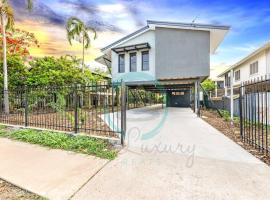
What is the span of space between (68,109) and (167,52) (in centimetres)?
866

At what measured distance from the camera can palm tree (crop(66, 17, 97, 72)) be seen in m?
19.2

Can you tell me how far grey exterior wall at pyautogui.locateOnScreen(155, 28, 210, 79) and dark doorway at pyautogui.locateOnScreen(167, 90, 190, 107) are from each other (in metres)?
12.7

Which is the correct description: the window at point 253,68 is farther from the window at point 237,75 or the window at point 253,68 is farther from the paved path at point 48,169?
the paved path at point 48,169

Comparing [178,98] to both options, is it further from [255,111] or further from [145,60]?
[255,111]

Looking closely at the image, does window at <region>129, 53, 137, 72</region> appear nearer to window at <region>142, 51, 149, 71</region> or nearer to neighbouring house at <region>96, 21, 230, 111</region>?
neighbouring house at <region>96, 21, 230, 111</region>

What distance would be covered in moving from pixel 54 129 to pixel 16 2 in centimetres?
1256

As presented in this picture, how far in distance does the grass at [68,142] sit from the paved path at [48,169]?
0.28 metres

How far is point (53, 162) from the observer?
17.4 ft

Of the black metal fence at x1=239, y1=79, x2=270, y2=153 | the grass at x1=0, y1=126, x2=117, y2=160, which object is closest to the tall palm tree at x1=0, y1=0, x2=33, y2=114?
the grass at x1=0, y1=126, x2=117, y2=160

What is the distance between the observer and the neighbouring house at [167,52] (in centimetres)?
1476

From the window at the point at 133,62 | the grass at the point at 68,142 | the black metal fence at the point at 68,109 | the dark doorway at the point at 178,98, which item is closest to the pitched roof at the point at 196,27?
the window at the point at 133,62

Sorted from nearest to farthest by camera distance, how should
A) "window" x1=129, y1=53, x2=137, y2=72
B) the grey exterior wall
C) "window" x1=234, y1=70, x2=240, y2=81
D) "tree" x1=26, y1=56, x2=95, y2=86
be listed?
the grey exterior wall → "tree" x1=26, y1=56, x2=95, y2=86 → "window" x1=129, y1=53, x2=137, y2=72 → "window" x1=234, y1=70, x2=240, y2=81

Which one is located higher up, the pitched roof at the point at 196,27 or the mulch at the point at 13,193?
the pitched roof at the point at 196,27

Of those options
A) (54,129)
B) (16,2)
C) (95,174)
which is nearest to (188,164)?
(95,174)
